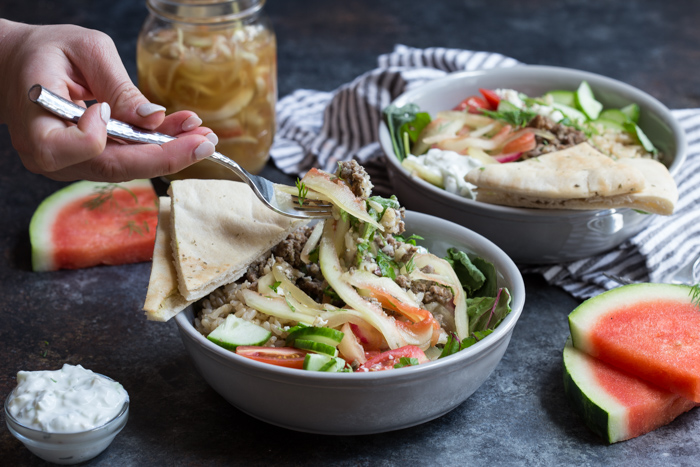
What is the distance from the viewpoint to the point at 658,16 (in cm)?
671

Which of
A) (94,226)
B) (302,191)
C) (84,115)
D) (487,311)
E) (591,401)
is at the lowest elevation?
(94,226)

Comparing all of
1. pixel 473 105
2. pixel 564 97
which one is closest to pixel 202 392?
pixel 473 105

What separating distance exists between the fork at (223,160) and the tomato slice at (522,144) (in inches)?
50.5

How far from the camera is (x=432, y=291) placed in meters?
2.79

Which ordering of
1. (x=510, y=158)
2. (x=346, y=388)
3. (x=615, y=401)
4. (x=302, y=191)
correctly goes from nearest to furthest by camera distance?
(x=346, y=388) → (x=615, y=401) → (x=302, y=191) → (x=510, y=158)

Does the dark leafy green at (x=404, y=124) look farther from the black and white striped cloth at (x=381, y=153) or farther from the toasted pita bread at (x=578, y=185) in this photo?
the toasted pita bread at (x=578, y=185)

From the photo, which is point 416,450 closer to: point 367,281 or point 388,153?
point 367,281

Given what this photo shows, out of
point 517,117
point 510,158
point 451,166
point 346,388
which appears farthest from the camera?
point 517,117

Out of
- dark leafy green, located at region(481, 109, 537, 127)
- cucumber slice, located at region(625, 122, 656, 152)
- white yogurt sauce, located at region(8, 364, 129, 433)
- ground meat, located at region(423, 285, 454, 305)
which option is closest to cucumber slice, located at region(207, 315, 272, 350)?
white yogurt sauce, located at region(8, 364, 129, 433)

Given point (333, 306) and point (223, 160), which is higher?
point (223, 160)

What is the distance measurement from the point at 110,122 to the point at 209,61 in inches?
49.6

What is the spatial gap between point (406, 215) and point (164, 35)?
1.62 metres

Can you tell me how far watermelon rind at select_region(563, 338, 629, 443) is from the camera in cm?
254

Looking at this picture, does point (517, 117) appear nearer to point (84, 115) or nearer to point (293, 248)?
point (293, 248)
